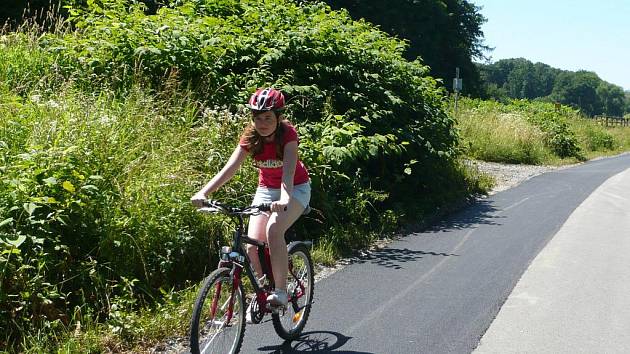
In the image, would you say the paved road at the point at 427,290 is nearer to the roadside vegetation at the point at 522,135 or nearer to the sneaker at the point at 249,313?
the sneaker at the point at 249,313

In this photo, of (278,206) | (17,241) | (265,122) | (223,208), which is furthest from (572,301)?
(17,241)

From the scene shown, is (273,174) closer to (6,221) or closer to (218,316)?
(218,316)

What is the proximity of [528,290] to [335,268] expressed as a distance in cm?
→ 222

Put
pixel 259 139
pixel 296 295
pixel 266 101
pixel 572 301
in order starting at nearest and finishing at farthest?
pixel 266 101
pixel 259 139
pixel 296 295
pixel 572 301

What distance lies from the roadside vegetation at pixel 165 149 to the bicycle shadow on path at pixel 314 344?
0.85 m

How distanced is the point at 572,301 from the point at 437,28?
4994 centimetres

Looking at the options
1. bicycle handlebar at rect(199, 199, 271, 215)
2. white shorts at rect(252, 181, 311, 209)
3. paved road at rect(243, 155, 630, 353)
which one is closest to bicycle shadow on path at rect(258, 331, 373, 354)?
paved road at rect(243, 155, 630, 353)

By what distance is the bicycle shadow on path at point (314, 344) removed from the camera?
5.27m

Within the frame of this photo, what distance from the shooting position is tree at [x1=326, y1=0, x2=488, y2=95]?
4566 centimetres

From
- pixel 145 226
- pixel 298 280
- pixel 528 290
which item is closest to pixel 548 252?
pixel 528 290

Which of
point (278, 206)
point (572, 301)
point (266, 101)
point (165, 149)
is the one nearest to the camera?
point (278, 206)

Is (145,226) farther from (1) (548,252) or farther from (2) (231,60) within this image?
(1) (548,252)

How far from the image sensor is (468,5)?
62031mm

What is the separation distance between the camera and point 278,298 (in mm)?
5062
